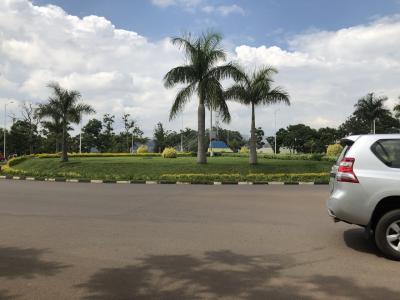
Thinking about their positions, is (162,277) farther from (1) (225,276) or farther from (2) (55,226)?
(2) (55,226)

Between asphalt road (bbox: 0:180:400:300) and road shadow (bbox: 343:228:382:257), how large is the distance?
0.02 metres

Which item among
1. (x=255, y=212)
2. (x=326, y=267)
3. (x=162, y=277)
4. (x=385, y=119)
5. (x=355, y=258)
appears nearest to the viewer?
(x=162, y=277)

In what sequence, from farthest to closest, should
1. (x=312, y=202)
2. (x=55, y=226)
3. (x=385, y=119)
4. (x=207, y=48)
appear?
(x=385, y=119), (x=207, y=48), (x=312, y=202), (x=55, y=226)

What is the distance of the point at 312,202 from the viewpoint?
12.6 metres

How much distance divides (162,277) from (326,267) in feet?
6.77

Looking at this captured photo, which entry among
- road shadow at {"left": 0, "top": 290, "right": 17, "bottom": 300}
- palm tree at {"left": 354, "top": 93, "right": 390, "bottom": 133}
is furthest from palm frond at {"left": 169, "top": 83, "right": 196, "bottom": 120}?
palm tree at {"left": 354, "top": 93, "right": 390, "bottom": 133}

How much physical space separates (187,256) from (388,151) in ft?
10.4

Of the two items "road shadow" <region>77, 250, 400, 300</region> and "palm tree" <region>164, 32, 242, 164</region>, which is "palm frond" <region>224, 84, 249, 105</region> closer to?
"palm tree" <region>164, 32, 242, 164</region>

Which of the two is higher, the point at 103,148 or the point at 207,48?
the point at 207,48

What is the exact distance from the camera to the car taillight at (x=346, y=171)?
615 cm

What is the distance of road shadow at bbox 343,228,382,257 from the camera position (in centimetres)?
645

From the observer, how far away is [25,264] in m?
5.62

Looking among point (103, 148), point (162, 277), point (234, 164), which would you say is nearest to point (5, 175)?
point (234, 164)

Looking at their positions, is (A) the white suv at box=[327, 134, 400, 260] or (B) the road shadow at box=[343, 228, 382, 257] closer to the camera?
(A) the white suv at box=[327, 134, 400, 260]
